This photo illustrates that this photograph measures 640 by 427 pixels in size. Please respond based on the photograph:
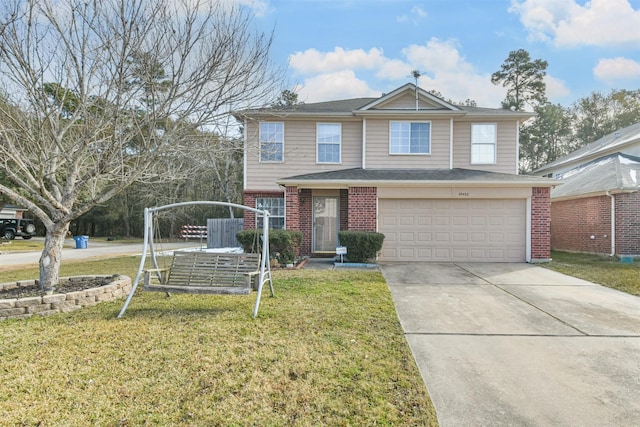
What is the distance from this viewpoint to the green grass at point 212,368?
2676 mm

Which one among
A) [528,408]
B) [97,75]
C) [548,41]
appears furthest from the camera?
[548,41]

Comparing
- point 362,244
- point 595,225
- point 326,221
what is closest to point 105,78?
point 362,244

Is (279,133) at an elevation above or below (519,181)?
above

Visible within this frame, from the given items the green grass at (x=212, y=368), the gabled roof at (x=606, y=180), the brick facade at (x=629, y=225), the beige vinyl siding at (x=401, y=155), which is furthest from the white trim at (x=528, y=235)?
the green grass at (x=212, y=368)

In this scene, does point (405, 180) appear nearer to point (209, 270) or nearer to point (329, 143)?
point (329, 143)

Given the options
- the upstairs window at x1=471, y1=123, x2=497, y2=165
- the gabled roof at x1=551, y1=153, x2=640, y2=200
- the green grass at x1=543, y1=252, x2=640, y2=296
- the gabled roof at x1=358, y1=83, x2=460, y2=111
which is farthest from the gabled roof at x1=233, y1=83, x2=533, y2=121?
the green grass at x1=543, y1=252, x2=640, y2=296

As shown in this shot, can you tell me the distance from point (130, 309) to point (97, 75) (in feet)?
13.3

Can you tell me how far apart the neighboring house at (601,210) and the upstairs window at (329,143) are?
27.0ft

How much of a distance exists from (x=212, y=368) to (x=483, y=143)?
494 inches

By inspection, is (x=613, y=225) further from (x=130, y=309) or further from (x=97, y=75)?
(x=97, y=75)

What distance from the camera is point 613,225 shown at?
1202 cm

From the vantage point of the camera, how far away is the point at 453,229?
11.3 metres

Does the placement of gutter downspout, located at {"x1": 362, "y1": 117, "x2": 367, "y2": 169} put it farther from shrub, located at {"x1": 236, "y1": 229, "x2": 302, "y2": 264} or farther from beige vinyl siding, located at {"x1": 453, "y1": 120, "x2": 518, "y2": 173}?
shrub, located at {"x1": 236, "y1": 229, "x2": 302, "y2": 264}

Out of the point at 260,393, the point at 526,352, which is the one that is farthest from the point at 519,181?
the point at 260,393
